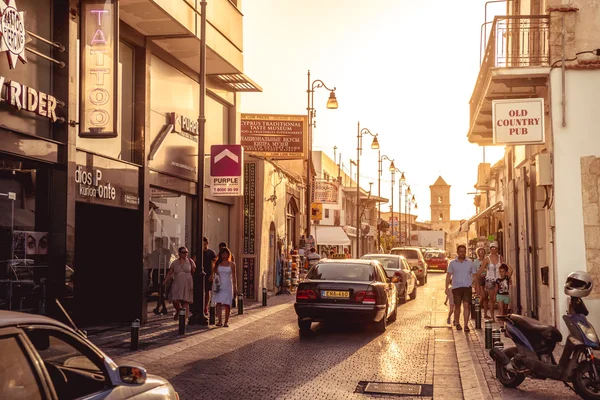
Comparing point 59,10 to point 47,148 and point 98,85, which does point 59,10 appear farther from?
point 47,148

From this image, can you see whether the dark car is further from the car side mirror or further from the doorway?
the car side mirror

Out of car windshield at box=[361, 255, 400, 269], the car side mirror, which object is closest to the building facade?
car windshield at box=[361, 255, 400, 269]

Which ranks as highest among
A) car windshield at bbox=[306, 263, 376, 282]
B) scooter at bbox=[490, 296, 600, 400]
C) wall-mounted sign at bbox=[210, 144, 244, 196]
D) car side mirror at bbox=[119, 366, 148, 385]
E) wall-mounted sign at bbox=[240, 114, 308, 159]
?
wall-mounted sign at bbox=[240, 114, 308, 159]

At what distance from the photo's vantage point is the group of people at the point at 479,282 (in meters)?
16.8

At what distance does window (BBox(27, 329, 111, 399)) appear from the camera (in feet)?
12.9

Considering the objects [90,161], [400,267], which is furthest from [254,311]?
[90,161]

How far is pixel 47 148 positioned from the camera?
13.1m

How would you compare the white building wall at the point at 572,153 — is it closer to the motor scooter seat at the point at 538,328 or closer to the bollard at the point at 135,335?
the motor scooter seat at the point at 538,328

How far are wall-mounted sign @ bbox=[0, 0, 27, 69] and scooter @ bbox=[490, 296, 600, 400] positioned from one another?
25.9ft

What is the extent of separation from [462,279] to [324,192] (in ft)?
83.7

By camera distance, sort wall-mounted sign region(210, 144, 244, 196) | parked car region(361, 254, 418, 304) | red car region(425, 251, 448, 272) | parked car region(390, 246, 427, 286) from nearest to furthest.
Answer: wall-mounted sign region(210, 144, 244, 196), parked car region(361, 254, 418, 304), parked car region(390, 246, 427, 286), red car region(425, 251, 448, 272)

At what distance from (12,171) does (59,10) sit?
3098 millimetres

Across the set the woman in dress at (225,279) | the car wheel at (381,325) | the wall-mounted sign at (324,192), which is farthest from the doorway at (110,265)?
the wall-mounted sign at (324,192)

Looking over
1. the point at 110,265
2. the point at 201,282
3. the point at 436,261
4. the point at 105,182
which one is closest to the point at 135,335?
the point at 105,182
